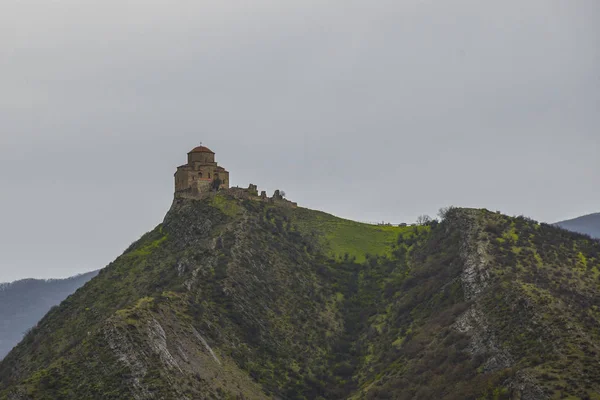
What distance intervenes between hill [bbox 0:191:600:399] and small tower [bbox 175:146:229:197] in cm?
256

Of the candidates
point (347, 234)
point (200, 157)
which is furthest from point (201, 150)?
point (347, 234)

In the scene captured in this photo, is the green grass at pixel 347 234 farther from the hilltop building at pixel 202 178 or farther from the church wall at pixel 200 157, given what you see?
the church wall at pixel 200 157

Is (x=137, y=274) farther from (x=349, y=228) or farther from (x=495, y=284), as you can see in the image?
(x=495, y=284)

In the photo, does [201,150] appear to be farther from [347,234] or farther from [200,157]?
[347,234]

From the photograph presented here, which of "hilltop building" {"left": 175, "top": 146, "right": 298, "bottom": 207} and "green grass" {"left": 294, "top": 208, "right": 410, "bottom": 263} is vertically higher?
"hilltop building" {"left": 175, "top": 146, "right": 298, "bottom": 207}

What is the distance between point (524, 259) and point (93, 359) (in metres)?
53.0

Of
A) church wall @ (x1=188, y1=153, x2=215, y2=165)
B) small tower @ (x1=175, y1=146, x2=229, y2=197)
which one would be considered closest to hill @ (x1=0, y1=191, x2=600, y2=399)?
small tower @ (x1=175, y1=146, x2=229, y2=197)

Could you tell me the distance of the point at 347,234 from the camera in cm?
13838

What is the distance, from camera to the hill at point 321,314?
77.2 m

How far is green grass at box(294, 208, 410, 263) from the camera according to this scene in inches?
5221

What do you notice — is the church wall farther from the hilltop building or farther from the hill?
the hill

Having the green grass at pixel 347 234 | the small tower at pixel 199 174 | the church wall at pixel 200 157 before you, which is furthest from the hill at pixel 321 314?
the church wall at pixel 200 157

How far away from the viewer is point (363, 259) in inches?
5148

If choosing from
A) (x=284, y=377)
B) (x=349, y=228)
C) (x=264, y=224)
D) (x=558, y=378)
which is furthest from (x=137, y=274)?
(x=558, y=378)
